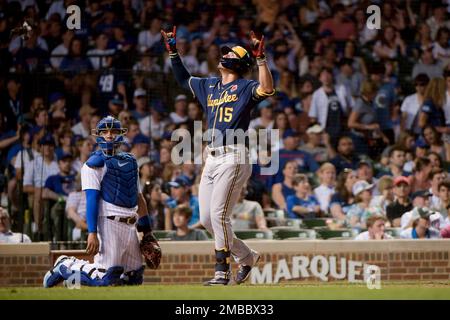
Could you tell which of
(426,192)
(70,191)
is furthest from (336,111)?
(70,191)

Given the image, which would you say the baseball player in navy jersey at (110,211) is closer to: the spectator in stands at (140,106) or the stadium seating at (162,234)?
the stadium seating at (162,234)

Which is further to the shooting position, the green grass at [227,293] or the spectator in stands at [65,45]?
the spectator in stands at [65,45]

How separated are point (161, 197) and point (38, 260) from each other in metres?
2.33

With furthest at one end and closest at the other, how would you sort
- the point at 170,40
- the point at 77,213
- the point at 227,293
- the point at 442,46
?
the point at 442,46 → the point at 77,213 → the point at 170,40 → the point at 227,293

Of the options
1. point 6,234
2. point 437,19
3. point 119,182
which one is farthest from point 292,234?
point 437,19

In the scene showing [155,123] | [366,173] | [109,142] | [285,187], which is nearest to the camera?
[109,142]

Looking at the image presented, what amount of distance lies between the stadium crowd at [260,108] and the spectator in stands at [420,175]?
2 cm

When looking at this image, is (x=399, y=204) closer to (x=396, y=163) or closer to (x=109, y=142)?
(x=396, y=163)

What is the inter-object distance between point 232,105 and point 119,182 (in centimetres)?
113

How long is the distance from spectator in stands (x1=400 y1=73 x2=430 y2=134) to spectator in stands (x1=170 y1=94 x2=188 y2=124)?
3036mm

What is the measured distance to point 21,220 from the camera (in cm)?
1316

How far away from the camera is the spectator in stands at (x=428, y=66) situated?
16.8 metres

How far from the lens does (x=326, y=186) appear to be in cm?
1504

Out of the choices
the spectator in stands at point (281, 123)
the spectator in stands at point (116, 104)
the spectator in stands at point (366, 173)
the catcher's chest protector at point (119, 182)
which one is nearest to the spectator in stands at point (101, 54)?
the spectator in stands at point (116, 104)
